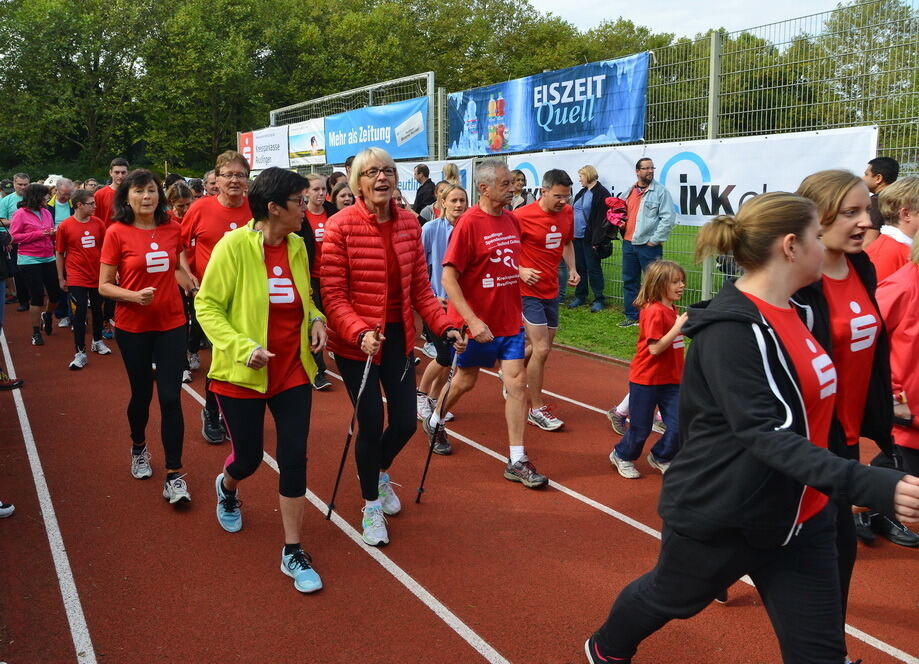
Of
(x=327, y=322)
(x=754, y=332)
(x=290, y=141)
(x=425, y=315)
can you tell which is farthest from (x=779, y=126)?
(x=290, y=141)

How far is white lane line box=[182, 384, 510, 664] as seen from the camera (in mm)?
3728

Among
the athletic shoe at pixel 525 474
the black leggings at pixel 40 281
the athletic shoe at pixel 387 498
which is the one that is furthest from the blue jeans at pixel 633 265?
the black leggings at pixel 40 281

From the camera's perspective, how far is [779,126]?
928 centimetres

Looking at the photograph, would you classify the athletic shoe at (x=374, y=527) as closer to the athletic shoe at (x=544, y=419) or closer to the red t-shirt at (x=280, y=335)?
the red t-shirt at (x=280, y=335)

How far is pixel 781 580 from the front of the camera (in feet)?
8.62

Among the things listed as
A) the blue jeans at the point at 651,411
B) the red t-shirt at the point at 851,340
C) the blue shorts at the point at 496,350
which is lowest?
the blue jeans at the point at 651,411

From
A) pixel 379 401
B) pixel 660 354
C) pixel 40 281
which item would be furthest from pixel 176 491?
pixel 40 281

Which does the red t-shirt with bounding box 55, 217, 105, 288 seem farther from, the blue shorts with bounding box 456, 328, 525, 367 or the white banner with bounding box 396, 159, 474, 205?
the blue shorts with bounding box 456, 328, 525, 367

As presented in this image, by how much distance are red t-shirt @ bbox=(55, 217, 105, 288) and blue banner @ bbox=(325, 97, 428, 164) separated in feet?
23.2

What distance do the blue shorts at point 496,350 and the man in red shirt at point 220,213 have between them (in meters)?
2.07

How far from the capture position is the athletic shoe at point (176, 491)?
5.33 m

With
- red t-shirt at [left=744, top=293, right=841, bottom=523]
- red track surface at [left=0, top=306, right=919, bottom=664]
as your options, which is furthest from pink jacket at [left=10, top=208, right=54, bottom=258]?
red t-shirt at [left=744, top=293, right=841, bottom=523]

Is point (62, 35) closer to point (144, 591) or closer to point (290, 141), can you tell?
point (290, 141)

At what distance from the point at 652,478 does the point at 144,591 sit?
3543mm
